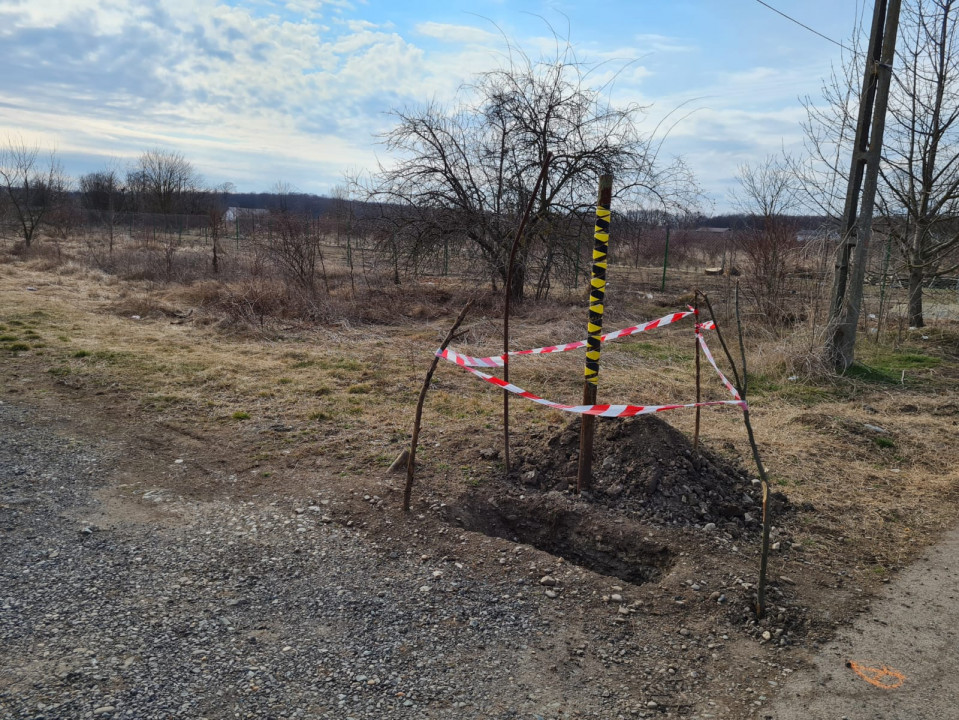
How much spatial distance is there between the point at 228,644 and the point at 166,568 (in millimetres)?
928

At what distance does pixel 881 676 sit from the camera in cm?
297

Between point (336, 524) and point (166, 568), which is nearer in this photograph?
point (166, 568)

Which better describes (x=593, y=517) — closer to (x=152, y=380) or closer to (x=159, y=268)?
(x=152, y=380)

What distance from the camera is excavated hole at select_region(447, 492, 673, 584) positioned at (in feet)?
13.4

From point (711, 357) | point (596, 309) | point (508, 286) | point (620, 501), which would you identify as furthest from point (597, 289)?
point (620, 501)

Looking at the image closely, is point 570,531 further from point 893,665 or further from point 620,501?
point 893,665

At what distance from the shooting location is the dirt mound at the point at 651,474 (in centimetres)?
448

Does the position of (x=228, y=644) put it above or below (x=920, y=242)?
below

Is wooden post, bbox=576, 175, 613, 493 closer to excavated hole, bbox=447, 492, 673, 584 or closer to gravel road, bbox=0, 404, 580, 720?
excavated hole, bbox=447, 492, 673, 584

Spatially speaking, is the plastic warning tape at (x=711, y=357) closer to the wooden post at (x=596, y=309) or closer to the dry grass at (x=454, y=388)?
the wooden post at (x=596, y=309)

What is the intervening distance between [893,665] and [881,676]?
14 centimetres

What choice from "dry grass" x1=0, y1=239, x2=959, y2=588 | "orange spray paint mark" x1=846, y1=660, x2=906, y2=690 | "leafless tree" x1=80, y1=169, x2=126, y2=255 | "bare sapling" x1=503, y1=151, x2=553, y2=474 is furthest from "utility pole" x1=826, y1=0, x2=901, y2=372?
"leafless tree" x1=80, y1=169, x2=126, y2=255

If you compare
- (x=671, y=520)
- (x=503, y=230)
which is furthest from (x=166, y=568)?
(x=503, y=230)

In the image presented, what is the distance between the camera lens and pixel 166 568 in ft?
12.3
